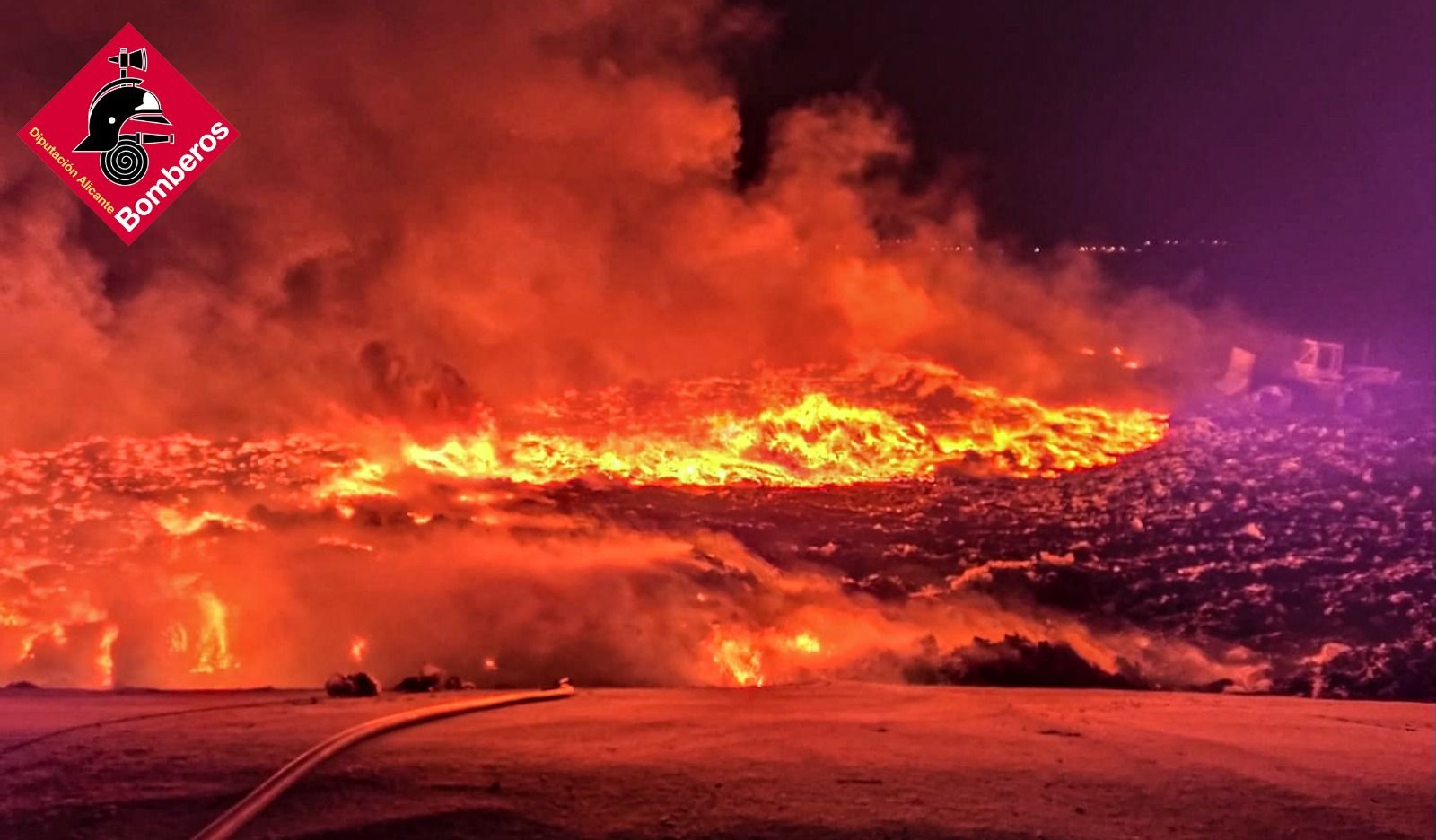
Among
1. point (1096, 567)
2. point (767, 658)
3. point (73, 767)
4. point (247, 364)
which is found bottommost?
point (73, 767)

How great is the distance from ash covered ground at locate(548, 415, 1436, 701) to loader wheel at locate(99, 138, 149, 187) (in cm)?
308

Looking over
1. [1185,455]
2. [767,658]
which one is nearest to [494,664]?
[767,658]

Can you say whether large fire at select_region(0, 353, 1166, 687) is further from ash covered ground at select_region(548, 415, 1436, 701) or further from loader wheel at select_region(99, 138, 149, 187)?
loader wheel at select_region(99, 138, 149, 187)

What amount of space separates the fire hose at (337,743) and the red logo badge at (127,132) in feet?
13.4

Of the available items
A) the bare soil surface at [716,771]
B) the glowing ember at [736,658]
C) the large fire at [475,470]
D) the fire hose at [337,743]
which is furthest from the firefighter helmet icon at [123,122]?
the glowing ember at [736,658]

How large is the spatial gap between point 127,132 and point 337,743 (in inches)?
173

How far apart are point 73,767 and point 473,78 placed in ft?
16.5

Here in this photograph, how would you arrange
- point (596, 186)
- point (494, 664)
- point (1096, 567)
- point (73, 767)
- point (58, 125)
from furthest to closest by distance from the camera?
point (596, 186) → point (1096, 567) → point (58, 125) → point (494, 664) → point (73, 767)

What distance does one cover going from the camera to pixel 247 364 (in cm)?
663

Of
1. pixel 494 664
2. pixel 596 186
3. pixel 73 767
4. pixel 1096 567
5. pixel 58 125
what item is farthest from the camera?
pixel 596 186

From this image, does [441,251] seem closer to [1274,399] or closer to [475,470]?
[475,470]

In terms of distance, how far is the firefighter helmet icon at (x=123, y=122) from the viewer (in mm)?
5703

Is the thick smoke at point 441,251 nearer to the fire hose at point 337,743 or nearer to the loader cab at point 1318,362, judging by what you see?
the loader cab at point 1318,362

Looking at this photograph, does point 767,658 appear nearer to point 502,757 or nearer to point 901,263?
point 502,757
